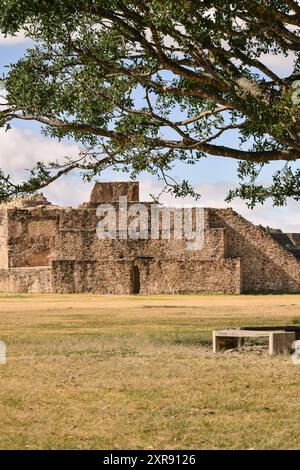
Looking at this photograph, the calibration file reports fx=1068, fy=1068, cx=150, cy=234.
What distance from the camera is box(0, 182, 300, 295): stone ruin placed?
157 feet

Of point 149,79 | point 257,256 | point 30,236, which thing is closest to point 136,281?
point 257,256

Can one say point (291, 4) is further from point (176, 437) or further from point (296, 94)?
point (176, 437)

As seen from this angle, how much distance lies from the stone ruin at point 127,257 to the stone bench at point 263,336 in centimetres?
3016

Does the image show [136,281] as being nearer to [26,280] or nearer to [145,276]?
[145,276]

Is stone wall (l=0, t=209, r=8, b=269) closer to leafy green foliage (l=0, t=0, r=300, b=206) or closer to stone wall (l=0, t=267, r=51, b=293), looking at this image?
stone wall (l=0, t=267, r=51, b=293)

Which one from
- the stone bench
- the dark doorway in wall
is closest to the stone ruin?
the dark doorway in wall

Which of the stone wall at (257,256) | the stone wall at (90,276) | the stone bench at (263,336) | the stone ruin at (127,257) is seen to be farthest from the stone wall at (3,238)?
the stone bench at (263,336)

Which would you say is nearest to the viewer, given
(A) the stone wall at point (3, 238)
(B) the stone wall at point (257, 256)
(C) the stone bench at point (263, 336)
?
(C) the stone bench at point (263, 336)

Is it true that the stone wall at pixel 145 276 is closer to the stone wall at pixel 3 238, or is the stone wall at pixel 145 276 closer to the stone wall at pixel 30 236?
the stone wall at pixel 30 236

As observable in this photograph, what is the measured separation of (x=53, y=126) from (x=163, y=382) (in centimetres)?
709

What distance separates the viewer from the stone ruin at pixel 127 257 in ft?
157

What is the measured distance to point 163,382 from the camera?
520 inches
